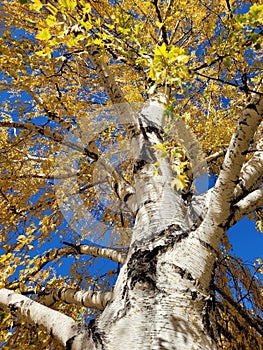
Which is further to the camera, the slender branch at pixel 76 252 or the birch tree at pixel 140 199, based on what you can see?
the slender branch at pixel 76 252

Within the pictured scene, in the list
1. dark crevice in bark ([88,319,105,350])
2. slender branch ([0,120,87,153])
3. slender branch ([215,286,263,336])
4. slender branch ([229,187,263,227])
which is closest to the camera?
dark crevice in bark ([88,319,105,350])

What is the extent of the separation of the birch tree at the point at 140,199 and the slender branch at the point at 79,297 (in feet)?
0.04

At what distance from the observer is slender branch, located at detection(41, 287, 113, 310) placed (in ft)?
6.08

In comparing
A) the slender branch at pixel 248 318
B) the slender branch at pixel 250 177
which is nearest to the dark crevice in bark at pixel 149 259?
the slender branch at pixel 250 177

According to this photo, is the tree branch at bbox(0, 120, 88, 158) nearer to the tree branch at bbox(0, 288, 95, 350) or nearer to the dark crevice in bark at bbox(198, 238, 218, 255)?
the tree branch at bbox(0, 288, 95, 350)

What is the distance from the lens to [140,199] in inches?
79.3

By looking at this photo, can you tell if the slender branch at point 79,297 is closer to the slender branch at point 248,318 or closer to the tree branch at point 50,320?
the tree branch at point 50,320

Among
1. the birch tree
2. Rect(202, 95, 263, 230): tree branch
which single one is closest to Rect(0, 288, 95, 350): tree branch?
the birch tree

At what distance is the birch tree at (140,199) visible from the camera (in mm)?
1241

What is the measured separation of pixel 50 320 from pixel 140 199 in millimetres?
937

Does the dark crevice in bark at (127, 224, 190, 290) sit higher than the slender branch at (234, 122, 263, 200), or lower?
lower

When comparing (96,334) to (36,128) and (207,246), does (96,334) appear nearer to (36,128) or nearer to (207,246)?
(207,246)

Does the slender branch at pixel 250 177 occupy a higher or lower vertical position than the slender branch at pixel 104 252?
higher

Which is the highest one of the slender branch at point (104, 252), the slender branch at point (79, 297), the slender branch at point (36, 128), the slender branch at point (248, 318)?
the slender branch at point (36, 128)
